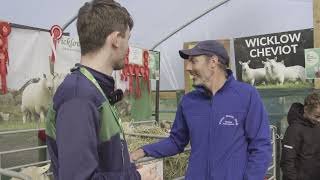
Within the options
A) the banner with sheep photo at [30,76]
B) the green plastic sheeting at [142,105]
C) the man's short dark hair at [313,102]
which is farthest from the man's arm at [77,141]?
the green plastic sheeting at [142,105]

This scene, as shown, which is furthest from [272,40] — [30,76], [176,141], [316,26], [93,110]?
[93,110]

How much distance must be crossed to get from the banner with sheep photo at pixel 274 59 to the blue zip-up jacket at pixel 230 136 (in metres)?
4.03

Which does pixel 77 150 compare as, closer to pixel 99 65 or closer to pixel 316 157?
pixel 99 65

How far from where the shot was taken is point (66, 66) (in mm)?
4516

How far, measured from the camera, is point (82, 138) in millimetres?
1210

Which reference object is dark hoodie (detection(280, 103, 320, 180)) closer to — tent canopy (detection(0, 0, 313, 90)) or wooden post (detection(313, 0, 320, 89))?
wooden post (detection(313, 0, 320, 89))

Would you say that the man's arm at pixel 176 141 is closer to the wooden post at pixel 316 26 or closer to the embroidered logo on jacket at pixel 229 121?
the embroidered logo on jacket at pixel 229 121

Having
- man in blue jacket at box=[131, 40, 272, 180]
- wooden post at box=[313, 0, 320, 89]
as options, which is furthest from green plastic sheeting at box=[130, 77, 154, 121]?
man in blue jacket at box=[131, 40, 272, 180]

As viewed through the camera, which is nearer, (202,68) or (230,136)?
(230,136)

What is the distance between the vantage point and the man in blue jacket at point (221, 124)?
2.37 m

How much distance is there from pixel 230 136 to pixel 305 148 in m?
1.42

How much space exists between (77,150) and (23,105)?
322 centimetres

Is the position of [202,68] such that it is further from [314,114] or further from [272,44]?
[272,44]

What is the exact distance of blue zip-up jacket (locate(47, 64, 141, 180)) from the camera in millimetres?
1210
